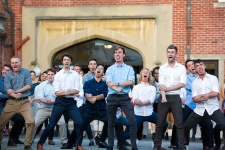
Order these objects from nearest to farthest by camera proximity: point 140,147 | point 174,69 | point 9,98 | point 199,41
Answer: point 174,69
point 9,98
point 140,147
point 199,41

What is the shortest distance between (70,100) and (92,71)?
212cm

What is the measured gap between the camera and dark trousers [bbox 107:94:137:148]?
36.2 feet

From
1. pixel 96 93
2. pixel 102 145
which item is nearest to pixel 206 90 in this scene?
pixel 96 93

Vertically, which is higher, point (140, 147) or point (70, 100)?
point (70, 100)

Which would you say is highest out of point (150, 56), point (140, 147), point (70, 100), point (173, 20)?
point (173, 20)

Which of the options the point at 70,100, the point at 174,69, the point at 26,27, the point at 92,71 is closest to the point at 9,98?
the point at 70,100

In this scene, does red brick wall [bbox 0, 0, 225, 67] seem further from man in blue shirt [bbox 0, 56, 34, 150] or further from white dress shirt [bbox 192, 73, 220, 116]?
man in blue shirt [bbox 0, 56, 34, 150]

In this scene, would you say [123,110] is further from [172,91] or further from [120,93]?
[172,91]

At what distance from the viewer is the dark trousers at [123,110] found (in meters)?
11.0

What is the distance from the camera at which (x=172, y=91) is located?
11047 mm

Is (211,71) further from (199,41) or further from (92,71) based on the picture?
(92,71)

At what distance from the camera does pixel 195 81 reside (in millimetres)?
11688

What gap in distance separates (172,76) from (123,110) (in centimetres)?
117

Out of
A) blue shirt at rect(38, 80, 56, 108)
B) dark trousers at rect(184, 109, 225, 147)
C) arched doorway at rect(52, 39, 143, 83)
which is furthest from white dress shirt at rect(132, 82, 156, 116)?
arched doorway at rect(52, 39, 143, 83)
